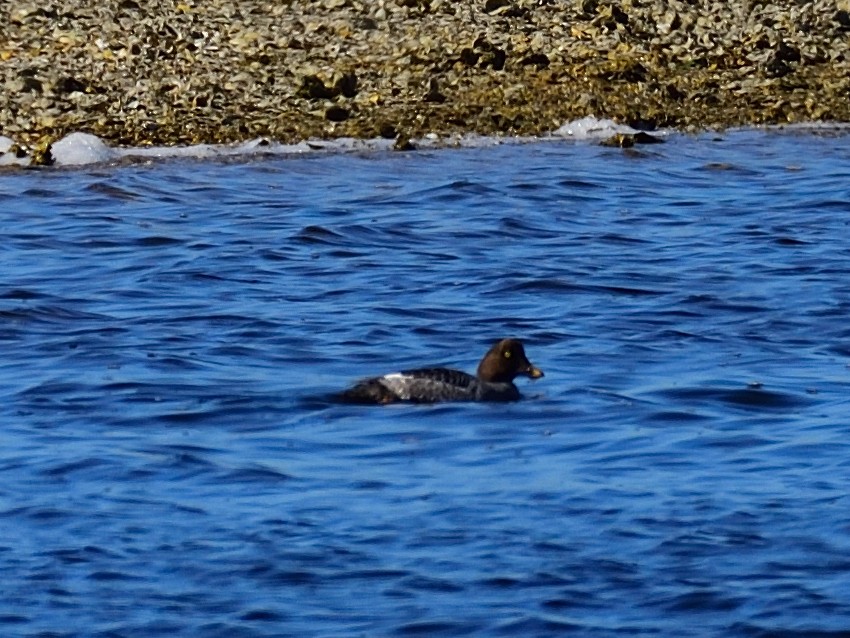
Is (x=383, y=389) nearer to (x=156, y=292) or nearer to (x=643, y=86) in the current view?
(x=156, y=292)

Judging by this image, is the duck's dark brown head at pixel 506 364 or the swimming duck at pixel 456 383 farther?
the duck's dark brown head at pixel 506 364

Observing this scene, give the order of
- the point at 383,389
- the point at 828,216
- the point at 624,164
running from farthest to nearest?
1. the point at 624,164
2. the point at 828,216
3. the point at 383,389

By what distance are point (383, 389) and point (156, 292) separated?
3.28m

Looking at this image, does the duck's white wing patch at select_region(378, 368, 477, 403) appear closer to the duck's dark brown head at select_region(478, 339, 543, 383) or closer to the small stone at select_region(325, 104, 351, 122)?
the duck's dark brown head at select_region(478, 339, 543, 383)

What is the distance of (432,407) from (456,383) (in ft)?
0.76

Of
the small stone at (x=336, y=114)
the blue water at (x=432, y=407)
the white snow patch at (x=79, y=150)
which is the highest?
the small stone at (x=336, y=114)

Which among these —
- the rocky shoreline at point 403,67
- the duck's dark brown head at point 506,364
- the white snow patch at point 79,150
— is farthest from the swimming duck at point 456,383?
the rocky shoreline at point 403,67

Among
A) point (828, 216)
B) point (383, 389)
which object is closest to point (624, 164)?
point (828, 216)

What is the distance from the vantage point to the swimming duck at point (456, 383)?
34.6 ft

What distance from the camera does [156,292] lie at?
13.4 m

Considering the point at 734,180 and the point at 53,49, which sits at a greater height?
the point at 53,49

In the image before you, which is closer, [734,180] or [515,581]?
[515,581]

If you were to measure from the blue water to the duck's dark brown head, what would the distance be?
192mm

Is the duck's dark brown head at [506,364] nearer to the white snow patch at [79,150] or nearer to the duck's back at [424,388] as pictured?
the duck's back at [424,388]
